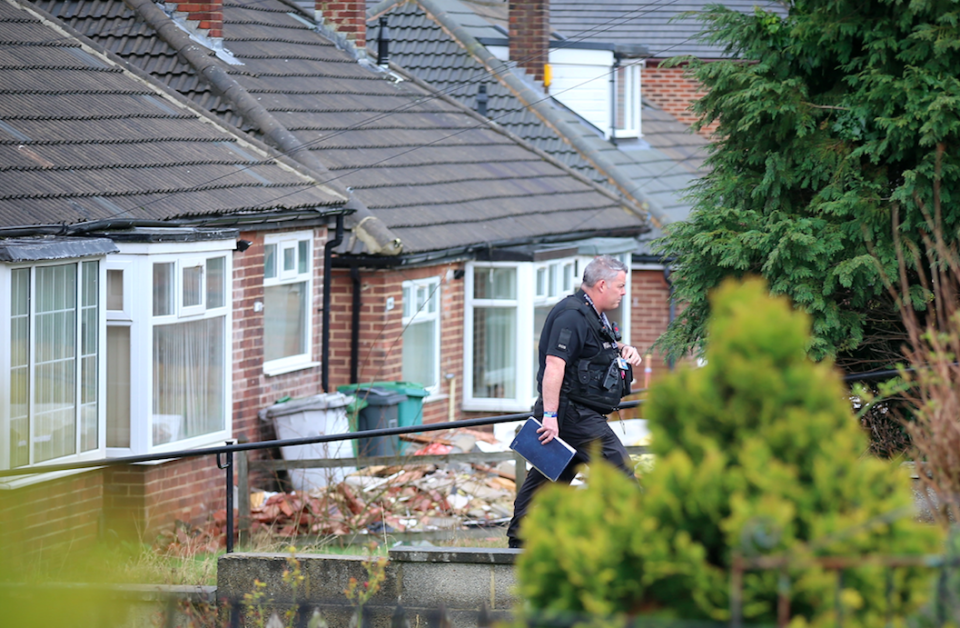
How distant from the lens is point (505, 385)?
51.5 ft

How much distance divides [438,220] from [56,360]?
247 inches

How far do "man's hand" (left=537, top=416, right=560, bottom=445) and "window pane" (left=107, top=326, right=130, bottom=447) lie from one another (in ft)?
15.8

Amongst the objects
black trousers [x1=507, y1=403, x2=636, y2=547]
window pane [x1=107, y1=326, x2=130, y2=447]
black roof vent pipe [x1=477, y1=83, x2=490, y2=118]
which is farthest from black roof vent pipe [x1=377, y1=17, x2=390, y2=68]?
black trousers [x1=507, y1=403, x2=636, y2=547]

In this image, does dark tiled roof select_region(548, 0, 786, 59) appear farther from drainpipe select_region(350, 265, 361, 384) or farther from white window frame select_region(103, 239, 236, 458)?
white window frame select_region(103, 239, 236, 458)

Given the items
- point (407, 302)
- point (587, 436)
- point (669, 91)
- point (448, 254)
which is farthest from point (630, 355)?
point (669, 91)

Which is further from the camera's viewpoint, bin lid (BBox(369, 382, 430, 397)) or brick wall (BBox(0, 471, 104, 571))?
bin lid (BBox(369, 382, 430, 397))

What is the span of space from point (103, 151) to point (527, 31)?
35.3 ft

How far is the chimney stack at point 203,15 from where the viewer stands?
14.3 m

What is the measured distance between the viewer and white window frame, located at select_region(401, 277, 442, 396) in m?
13.9

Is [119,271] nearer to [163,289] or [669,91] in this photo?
[163,289]

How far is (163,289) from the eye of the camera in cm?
1012

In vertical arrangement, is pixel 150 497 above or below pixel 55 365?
below

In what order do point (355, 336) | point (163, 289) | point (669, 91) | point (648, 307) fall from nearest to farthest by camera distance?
point (163, 289)
point (355, 336)
point (648, 307)
point (669, 91)

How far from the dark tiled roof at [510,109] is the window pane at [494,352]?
442 cm
